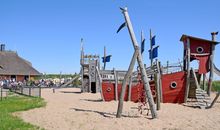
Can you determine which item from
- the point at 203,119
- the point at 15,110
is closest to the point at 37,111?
the point at 15,110

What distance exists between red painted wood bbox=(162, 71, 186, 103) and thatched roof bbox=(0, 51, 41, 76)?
155ft

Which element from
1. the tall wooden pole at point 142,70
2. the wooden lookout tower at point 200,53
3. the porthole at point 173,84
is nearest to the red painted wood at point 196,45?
the wooden lookout tower at point 200,53

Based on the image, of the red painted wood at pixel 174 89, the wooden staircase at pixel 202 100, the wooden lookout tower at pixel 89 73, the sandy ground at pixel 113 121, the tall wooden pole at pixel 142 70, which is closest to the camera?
the sandy ground at pixel 113 121

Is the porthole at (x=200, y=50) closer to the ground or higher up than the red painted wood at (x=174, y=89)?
higher up

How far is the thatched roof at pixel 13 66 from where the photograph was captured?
217 ft

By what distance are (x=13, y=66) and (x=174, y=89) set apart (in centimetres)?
4983

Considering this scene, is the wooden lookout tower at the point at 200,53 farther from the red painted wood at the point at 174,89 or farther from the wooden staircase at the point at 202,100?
the wooden staircase at the point at 202,100

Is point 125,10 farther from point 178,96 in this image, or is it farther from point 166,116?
point 178,96

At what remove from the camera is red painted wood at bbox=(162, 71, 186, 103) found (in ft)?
73.5

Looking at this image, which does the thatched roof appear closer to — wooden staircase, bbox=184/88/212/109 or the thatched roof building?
the thatched roof building

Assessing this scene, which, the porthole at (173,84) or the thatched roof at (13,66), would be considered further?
the thatched roof at (13,66)

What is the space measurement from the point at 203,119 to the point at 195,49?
8067mm

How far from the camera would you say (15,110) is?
1852cm

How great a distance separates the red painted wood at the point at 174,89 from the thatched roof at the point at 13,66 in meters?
47.4
